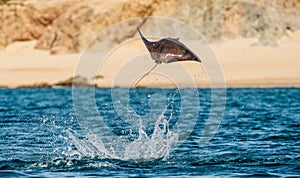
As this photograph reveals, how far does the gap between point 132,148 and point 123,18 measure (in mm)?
26978

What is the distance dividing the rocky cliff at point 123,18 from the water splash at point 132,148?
2358 cm

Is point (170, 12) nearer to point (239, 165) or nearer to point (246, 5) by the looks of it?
point (246, 5)

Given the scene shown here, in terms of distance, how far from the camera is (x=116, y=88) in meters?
31.8

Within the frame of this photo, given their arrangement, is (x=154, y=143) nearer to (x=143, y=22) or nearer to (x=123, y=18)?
(x=143, y=22)

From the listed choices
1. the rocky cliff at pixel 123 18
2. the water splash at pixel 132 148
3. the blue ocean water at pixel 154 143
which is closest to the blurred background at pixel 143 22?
the rocky cliff at pixel 123 18

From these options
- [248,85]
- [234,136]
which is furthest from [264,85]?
[234,136]

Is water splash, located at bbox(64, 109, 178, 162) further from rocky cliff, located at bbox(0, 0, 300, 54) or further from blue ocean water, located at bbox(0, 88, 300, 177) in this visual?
rocky cliff, located at bbox(0, 0, 300, 54)

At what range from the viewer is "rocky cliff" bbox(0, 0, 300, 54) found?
37.8 m

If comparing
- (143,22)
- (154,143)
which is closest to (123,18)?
(143,22)

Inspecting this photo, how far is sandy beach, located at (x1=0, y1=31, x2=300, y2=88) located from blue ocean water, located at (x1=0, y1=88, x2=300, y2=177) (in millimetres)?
6745

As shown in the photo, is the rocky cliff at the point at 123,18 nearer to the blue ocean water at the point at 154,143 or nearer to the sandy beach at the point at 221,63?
the sandy beach at the point at 221,63

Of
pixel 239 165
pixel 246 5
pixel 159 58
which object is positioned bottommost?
pixel 239 165

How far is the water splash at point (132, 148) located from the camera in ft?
41.5

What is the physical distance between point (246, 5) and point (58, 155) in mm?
26498
